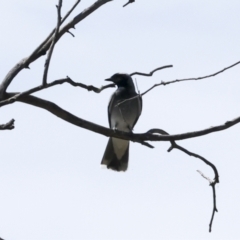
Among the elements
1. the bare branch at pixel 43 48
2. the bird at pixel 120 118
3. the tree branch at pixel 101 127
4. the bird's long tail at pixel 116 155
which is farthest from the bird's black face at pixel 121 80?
the bare branch at pixel 43 48

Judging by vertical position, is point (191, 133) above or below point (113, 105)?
below

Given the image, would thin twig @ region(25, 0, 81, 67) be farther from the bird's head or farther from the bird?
the bird's head

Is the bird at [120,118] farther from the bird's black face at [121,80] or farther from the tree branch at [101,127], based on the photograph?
the tree branch at [101,127]

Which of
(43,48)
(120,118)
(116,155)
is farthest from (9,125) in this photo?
(116,155)

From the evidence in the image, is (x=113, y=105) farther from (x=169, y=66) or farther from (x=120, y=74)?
(x=169, y=66)

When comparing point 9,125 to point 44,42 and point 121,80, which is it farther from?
point 121,80

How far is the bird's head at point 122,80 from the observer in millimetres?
10656

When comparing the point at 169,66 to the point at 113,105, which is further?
the point at 113,105

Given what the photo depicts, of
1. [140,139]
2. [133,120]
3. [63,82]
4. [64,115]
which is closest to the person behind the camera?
[63,82]

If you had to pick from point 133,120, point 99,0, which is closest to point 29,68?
point 99,0

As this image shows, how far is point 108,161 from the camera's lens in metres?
10.6

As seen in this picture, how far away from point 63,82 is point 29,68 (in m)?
0.48

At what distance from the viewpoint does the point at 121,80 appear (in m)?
10.8

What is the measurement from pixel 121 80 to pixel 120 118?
0.77 metres
